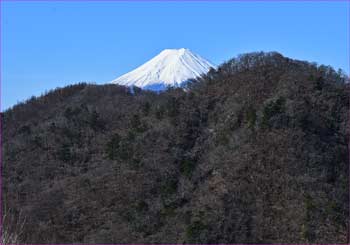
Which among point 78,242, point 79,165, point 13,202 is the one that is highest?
point 79,165

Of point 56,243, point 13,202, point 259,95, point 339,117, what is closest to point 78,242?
point 56,243

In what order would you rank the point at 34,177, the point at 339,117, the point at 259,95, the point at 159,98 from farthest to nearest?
the point at 159,98
the point at 34,177
the point at 259,95
the point at 339,117

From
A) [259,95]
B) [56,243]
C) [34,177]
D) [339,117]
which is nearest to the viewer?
[56,243]

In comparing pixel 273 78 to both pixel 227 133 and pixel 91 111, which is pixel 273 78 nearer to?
pixel 227 133

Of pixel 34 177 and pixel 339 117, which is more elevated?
pixel 339 117

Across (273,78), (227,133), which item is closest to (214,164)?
(227,133)

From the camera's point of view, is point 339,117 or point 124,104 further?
point 124,104
